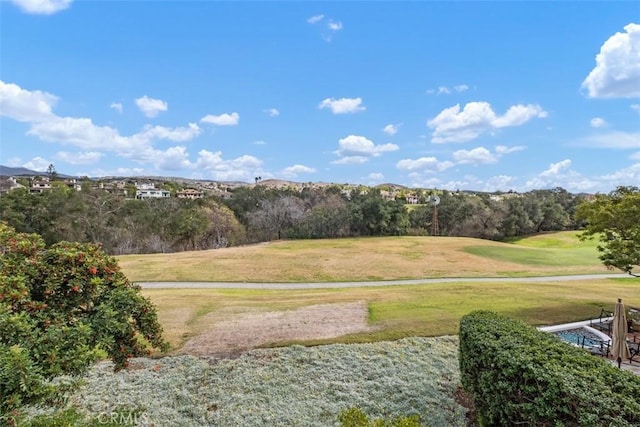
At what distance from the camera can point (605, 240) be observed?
13.1 meters

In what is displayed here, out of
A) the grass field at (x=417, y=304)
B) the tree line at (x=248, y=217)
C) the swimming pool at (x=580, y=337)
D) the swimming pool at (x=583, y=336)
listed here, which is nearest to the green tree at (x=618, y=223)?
the grass field at (x=417, y=304)

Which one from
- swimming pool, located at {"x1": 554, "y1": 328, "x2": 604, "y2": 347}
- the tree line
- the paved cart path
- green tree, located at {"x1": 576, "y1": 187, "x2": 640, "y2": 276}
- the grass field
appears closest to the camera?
swimming pool, located at {"x1": 554, "y1": 328, "x2": 604, "y2": 347}

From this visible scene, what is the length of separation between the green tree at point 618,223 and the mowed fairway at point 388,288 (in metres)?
2.53

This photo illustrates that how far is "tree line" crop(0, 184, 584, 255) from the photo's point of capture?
37.9m

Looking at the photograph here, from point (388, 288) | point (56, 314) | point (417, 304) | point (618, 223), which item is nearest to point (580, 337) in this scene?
point (618, 223)

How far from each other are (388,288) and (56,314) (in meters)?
18.3

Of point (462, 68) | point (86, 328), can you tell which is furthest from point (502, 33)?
point (86, 328)

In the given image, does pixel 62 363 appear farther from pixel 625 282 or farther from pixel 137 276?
pixel 625 282

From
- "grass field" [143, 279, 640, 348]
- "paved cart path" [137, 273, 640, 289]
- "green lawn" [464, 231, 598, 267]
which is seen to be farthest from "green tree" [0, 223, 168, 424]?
"green lawn" [464, 231, 598, 267]

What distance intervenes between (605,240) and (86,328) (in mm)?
16567

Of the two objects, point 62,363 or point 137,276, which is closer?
Answer: point 62,363

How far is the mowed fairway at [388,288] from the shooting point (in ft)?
41.6

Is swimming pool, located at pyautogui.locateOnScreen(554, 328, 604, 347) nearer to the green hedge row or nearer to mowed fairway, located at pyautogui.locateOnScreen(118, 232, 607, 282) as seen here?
the green hedge row

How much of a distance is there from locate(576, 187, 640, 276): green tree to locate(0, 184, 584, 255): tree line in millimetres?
33658
